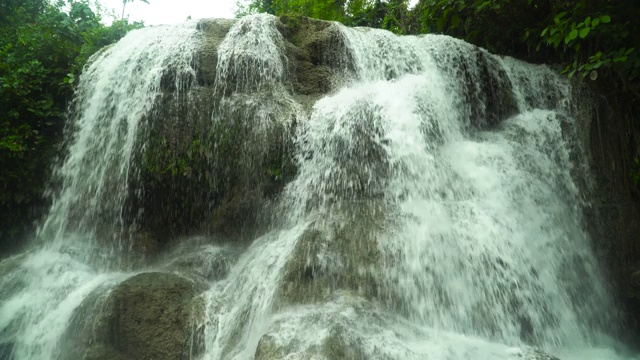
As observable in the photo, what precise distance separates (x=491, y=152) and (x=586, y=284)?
1873 mm

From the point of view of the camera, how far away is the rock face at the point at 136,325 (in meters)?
4.41

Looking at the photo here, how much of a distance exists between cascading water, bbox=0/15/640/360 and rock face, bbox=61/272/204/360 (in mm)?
146

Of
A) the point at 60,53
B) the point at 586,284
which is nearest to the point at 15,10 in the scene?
the point at 60,53

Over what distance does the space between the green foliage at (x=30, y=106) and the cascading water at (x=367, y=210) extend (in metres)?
0.58

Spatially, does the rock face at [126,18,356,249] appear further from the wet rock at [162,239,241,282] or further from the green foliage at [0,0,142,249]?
the green foliage at [0,0,142,249]

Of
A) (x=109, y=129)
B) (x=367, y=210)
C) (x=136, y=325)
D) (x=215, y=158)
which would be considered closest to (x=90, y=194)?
(x=109, y=129)

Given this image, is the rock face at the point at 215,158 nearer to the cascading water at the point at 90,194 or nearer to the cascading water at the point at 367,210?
the cascading water at the point at 367,210

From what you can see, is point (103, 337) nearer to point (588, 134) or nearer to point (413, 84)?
point (413, 84)

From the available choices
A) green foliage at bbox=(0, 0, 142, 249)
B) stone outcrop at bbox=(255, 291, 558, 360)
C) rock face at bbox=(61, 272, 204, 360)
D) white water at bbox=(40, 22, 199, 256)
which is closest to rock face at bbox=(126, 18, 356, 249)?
white water at bbox=(40, 22, 199, 256)

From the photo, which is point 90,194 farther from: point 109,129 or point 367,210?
point 367,210

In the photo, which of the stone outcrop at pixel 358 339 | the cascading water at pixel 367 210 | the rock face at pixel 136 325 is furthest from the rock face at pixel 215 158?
the stone outcrop at pixel 358 339

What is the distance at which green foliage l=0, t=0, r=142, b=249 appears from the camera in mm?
6906

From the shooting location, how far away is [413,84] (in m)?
6.41

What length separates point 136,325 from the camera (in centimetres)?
455
